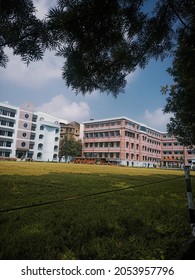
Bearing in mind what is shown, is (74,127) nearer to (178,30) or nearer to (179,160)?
(179,160)

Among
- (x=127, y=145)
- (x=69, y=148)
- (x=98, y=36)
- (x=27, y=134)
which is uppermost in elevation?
(x=27, y=134)

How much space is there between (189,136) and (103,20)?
45.8ft

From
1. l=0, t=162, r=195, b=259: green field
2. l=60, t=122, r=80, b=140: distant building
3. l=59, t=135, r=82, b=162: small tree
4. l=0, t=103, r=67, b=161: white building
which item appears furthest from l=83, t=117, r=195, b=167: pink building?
l=0, t=162, r=195, b=259: green field

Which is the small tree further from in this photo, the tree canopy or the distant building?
the tree canopy

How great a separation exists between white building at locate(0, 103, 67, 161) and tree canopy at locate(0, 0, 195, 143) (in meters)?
53.0

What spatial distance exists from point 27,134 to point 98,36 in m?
58.3

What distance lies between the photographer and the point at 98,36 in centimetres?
289

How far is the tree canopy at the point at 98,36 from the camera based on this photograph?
2.49m

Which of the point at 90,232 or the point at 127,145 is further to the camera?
the point at 127,145

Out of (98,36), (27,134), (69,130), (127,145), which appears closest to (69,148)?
(69,130)

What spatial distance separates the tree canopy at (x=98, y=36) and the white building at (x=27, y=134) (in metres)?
53.0

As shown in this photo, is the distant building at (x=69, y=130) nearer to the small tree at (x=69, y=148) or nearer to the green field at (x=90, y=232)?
the small tree at (x=69, y=148)

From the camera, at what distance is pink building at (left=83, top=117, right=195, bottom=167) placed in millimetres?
59656

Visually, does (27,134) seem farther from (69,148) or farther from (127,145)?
(127,145)
